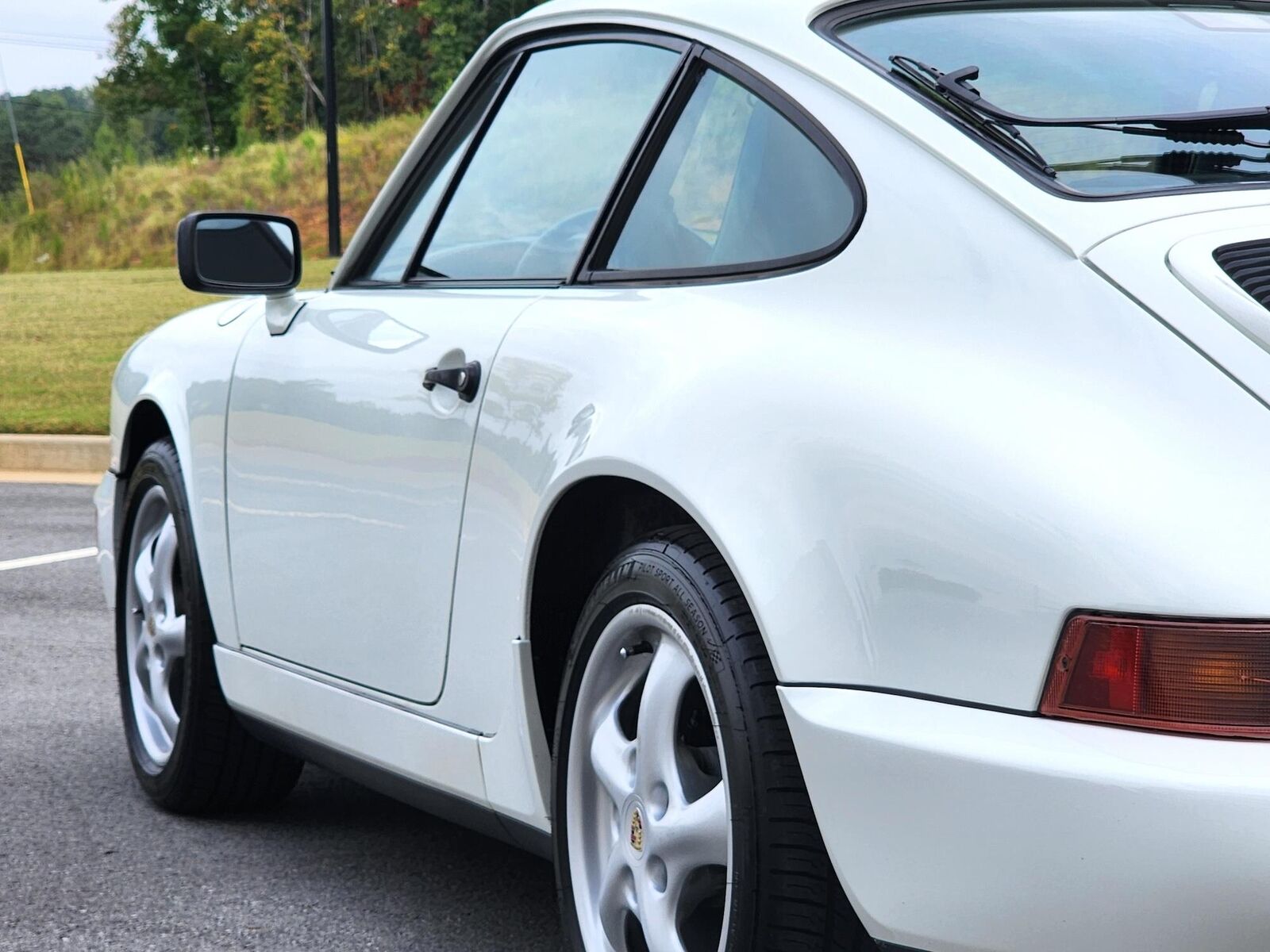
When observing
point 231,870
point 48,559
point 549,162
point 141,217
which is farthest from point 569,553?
point 141,217

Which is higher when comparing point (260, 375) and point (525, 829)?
point (260, 375)

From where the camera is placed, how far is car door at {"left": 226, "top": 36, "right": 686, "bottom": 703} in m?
2.99

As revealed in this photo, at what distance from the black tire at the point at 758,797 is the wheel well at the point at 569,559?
0.33m

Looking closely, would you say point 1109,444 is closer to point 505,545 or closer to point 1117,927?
point 1117,927

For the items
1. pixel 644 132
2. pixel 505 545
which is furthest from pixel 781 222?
pixel 505 545

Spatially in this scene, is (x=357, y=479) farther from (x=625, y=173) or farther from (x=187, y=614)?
(x=187, y=614)

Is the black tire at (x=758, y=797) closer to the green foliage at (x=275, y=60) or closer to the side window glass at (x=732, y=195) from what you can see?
the side window glass at (x=732, y=195)

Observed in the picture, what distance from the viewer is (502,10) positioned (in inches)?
1250

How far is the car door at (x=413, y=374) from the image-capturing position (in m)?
2.99

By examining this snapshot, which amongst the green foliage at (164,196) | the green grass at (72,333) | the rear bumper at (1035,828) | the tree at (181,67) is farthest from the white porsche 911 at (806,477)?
the tree at (181,67)

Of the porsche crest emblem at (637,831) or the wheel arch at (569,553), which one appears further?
the wheel arch at (569,553)

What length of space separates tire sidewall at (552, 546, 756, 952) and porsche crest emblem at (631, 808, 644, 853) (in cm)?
16

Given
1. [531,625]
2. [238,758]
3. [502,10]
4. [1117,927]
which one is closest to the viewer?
[1117,927]

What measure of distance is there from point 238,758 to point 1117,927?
104 inches
